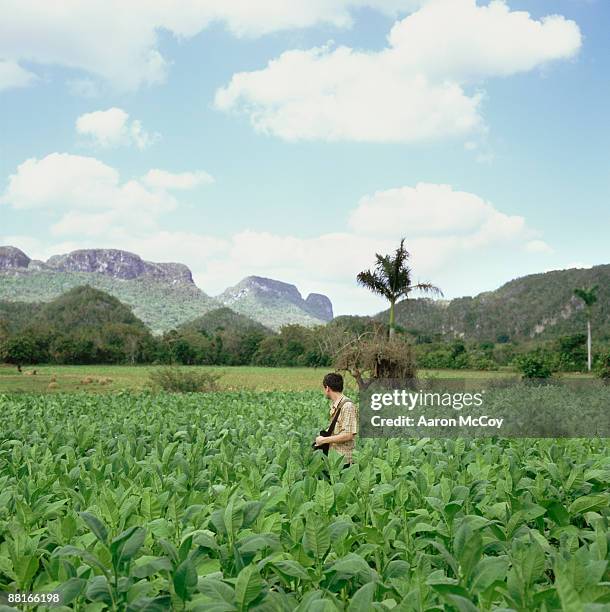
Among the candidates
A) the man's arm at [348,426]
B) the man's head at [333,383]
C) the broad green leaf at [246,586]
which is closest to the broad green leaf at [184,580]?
the broad green leaf at [246,586]

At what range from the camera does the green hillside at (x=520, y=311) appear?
89125 millimetres

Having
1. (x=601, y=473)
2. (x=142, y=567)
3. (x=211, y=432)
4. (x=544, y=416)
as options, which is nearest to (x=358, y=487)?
(x=601, y=473)

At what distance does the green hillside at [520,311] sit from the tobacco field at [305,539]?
8376cm

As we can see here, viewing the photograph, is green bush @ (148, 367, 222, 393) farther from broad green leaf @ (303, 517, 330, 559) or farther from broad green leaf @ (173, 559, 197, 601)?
broad green leaf @ (173, 559, 197, 601)

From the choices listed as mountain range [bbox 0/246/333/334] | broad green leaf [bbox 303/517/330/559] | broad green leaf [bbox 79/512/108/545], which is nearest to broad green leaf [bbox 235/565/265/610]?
broad green leaf [bbox 303/517/330/559]

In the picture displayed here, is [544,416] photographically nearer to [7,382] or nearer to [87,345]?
[7,382]

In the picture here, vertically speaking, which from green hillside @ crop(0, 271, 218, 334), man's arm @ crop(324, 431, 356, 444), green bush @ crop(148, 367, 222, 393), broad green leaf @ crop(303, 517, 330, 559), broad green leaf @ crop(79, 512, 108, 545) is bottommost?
green bush @ crop(148, 367, 222, 393)

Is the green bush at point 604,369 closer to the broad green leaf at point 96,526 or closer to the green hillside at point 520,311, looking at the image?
the broad green leaf at point 96,526

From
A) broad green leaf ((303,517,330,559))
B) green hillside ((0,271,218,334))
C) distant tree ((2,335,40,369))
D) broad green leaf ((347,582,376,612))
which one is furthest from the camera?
green hillside ((0,271,218,334))

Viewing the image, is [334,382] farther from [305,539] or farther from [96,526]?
[96,526]

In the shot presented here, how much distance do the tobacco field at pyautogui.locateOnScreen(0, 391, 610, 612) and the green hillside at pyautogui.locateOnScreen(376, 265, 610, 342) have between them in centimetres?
8376

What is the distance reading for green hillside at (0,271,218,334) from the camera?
494ft

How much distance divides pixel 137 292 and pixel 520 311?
99.7 meters

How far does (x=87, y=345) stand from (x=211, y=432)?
63615mm
